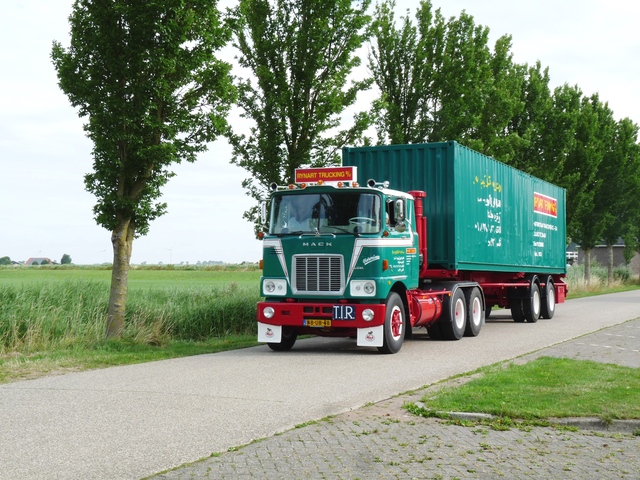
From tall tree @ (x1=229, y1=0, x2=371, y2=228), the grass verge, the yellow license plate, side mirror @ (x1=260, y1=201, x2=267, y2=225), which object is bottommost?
the grass verge

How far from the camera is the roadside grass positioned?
767 centimetres

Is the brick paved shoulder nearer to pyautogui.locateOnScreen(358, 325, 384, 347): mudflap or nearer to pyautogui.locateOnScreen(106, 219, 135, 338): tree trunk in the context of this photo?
pyautogui.locateOnScreen(358, 325, 384, 347): mudflap

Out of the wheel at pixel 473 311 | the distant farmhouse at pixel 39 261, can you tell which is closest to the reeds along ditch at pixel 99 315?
the wheel at pixel 473 311

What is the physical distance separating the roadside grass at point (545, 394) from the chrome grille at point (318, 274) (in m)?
3.31

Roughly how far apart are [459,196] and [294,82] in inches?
190

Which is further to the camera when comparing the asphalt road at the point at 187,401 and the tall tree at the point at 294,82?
the tall tree at the point at 294,82

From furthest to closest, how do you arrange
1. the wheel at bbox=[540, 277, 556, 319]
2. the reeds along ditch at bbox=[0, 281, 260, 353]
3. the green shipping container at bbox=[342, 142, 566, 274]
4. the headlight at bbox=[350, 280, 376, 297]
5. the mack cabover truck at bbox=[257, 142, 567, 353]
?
1. the wheel at bbox=[540, 277, 556, 319]
2. the green shipping container at bbox=[342, 142, 566, 274]
3. the reeds along ditch at bbox=[0, 281, 260, 353]
4. the mack cabover truck at bbox=[257, 142, 567, 353]
5. the headlight at bbox=[350, 280, 376, 297]

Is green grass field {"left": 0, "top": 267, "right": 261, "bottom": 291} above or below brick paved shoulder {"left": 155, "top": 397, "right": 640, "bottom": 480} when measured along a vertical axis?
above

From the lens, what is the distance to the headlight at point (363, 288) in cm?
1305

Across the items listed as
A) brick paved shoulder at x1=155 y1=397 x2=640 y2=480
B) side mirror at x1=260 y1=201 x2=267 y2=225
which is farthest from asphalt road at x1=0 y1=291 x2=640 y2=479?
side mirror at x1=260 y1=201 x2=267 y2=225

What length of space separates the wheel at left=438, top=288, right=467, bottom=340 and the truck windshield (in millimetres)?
3428

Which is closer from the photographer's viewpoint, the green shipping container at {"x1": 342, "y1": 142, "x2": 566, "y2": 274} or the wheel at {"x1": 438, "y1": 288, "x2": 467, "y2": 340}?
the wheel at {"x1": 438, "y1": 288, "x2": 467, "y2": 340}

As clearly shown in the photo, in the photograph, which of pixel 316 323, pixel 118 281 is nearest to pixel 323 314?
pixel 316 323

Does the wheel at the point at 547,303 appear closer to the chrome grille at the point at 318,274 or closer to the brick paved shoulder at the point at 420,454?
the chrome grille at the point at 318,274
